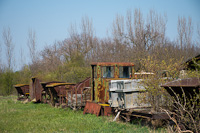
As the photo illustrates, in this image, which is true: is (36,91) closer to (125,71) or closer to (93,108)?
(93,108)

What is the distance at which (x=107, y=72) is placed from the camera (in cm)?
1399

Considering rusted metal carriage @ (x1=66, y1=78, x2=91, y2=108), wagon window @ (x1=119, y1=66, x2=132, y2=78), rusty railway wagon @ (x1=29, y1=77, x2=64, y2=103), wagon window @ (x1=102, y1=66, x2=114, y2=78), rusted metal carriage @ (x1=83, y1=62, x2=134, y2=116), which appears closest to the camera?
rusted metal carriage @ (x1=83, y1=62, x2=134, y2=116)

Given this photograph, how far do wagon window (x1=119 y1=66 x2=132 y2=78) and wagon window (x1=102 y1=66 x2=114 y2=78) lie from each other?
1.85ft

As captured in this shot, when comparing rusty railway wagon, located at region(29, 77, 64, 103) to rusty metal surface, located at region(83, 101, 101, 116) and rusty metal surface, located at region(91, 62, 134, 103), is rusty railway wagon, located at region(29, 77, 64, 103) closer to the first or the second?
rusty metal surface, located at region(91, 62, 134, 103)

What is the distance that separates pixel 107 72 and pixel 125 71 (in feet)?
3.84

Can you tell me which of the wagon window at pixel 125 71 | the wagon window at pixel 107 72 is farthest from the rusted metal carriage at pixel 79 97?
the wagon window at pixel 125 71

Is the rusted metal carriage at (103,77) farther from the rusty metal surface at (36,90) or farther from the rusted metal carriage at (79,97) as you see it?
Answer: the rusty metal surface at (36,90)

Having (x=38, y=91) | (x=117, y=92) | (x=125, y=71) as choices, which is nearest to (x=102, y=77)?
(x=125, y=71)

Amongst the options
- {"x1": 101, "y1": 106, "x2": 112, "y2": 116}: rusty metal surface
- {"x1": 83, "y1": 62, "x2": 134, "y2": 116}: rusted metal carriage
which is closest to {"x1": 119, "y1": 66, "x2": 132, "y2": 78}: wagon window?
{"x1": 83, "y1": 62, "x2": 134, "y2": 116}: rusted metal carriage

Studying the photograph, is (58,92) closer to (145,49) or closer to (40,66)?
(145,49)

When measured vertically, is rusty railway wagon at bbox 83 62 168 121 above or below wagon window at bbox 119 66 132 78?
below

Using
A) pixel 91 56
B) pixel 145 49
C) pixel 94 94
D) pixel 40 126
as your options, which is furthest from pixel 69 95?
pixel 91 56

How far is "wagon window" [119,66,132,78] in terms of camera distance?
→ 14.2 metres

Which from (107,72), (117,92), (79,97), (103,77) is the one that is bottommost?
(79,97)
